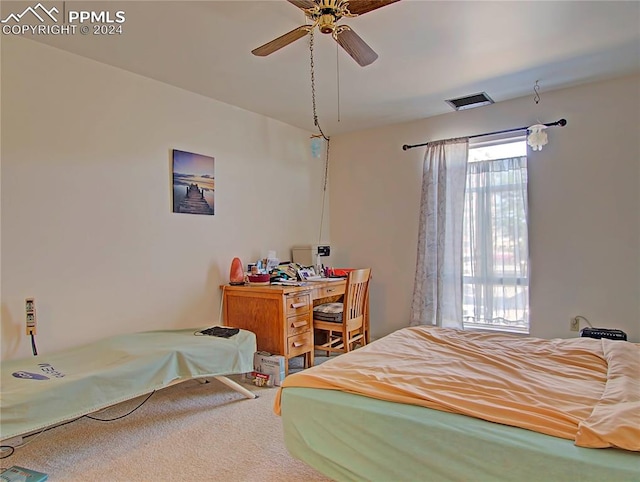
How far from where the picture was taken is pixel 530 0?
2.14 m

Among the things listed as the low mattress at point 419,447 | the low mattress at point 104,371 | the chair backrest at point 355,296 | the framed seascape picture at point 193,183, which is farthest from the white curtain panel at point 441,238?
the low mattress at point 419,447

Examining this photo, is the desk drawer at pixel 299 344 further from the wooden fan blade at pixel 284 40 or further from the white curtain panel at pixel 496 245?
the wooden fan blade at pixel 284 40

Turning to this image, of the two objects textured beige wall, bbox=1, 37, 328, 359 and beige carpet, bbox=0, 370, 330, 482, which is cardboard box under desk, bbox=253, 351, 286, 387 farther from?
textured beige wall, bbox=1, 37, 328, 359

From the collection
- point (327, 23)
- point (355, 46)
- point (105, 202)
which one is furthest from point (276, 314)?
point (327, 23)

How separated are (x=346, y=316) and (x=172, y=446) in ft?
5.82

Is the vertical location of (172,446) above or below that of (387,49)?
below

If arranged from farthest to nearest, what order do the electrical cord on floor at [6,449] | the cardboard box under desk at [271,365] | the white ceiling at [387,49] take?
the cardboard box under desk at [271,365], the white ceiling at [387,49], the electrical cord on floor at [6,449]

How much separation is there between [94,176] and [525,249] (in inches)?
143

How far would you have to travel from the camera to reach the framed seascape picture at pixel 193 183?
3.22m

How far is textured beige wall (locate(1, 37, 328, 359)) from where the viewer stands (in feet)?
7.81

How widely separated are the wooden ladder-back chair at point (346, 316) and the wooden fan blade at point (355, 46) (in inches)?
72.1

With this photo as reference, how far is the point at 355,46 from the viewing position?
6.89ft

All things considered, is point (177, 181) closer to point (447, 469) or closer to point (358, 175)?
point (358, 175)

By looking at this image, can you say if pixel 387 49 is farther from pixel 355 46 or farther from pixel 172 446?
pixel 172 446
